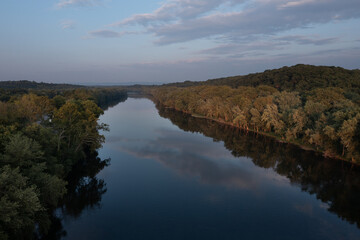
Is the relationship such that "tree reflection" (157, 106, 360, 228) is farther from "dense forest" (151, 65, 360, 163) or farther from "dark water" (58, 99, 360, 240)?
"dense forest" (151, 65, 360, 163)

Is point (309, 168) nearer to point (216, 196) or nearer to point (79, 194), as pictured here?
point (216, 196)

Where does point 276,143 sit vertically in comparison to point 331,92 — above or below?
below

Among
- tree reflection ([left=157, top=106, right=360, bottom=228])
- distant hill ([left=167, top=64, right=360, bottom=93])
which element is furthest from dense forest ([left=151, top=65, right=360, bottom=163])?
tree reflection ([left=157, top=106, right=360, bottom=228])

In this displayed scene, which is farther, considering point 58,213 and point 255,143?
point 255,143

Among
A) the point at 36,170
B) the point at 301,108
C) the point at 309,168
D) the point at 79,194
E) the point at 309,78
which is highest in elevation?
the point at 309,78

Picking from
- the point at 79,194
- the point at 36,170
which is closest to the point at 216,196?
the point at 79,194

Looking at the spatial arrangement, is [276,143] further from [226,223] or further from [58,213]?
[58,213]

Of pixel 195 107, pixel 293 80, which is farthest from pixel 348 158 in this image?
pixel 293 80
